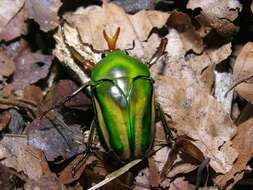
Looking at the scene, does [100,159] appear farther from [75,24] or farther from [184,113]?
[75,24]

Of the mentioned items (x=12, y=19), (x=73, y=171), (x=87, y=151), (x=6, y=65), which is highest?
(x=12, y=19)

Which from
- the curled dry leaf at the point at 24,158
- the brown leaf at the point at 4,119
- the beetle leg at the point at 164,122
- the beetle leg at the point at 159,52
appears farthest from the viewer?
the beetle leg at the point at 159,52

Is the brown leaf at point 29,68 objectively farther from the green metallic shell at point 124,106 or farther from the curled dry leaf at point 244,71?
the curled dry leaf at point 244,71

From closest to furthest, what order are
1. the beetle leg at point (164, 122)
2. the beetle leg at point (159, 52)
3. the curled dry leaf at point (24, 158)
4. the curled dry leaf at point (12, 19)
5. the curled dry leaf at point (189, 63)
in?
the curled dry leaf at point (24, 158), the beetle leg at point (164, 122), the beetle leg at point (159, 52), the curled dry leaf at point (189, 63), the curled dry leaf at point (12, 19)

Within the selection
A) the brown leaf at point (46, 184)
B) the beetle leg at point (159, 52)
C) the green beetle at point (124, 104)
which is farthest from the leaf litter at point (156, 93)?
the green beetle at point (124, 104)

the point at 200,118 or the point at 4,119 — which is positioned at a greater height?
the point at 4,119

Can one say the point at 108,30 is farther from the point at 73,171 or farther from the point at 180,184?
the point at 180,184

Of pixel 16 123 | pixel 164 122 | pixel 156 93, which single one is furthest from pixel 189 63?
pixel 16 123
